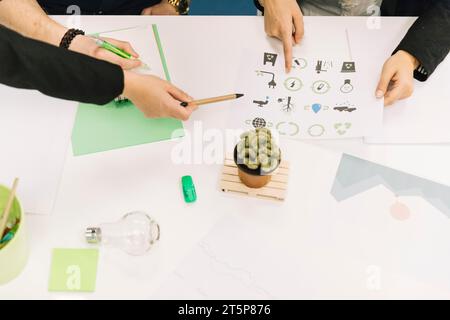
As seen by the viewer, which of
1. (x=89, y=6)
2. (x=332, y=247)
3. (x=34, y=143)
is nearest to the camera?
(x=332, y=247)

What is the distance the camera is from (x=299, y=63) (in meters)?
1.12

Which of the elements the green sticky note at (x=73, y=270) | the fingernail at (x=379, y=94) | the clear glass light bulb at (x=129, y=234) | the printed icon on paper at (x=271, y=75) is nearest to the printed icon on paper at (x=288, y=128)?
the printed icon on paper at (x=271, y=75)

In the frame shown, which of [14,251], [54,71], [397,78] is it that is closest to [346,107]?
[397,78]

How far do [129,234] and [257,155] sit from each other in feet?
0.96

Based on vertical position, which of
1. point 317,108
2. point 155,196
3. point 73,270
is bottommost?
point 73,270

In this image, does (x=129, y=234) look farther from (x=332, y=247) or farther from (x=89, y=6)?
(x=89, y=6)

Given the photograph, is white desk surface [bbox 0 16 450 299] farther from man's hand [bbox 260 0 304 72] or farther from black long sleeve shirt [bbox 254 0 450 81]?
black long sleeve shirt [bbox 254 0 450 81]

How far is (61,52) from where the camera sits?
86 cm

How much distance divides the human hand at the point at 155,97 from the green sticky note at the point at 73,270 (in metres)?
0.32

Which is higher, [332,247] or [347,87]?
[347,87]

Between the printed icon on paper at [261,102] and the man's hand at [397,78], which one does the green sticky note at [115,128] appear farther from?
the man's hand at [397,78]
